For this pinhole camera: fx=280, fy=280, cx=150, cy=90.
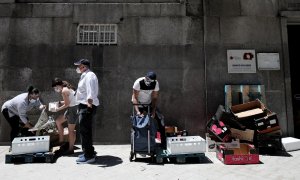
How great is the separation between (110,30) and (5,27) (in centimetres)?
298

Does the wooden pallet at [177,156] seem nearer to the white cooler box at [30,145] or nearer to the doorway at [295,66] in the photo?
the white cooler box at [30,145]

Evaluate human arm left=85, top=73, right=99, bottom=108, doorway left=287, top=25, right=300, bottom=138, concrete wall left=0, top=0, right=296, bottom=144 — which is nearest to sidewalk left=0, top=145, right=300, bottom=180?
human arm left=85, top=73, right=99, bottom=108

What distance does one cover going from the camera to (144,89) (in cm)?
642

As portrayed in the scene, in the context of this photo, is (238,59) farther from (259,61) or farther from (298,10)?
(298,10)

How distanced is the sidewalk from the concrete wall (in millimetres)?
2086

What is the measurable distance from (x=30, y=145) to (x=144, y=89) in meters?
2.72

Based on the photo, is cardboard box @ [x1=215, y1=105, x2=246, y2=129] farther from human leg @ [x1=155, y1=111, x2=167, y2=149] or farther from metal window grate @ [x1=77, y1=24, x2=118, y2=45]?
metal window grate @ [x1=77, y1=24, x2=118, y2=45]

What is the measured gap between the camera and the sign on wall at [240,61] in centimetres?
802

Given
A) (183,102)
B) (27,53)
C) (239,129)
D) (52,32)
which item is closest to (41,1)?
(52,32)

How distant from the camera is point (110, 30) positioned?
812cm

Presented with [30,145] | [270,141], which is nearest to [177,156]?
[270,141]

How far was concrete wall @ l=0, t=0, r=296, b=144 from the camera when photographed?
7.87 meters

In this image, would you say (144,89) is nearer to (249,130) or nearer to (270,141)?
(249,130)

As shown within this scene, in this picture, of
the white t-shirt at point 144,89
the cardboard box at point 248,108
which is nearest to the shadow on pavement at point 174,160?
the white t-shirt at point 144,89
